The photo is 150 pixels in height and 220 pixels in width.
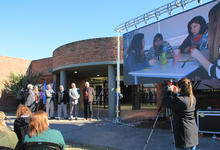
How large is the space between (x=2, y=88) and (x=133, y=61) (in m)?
12.8

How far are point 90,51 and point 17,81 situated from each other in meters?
7.64

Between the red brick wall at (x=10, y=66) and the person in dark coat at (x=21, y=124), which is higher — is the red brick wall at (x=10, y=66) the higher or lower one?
the higher one

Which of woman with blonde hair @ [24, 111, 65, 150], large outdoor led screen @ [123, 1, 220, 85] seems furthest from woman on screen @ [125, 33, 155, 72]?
woman with blonde hair @ [24, 111, 65, 150]

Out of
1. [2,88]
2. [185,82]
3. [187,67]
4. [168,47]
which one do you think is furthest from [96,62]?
[2,88]

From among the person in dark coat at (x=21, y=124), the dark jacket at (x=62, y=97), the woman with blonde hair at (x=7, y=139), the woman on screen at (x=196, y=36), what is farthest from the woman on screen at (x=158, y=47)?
the woman with blonde hair at (x=7, y=139)

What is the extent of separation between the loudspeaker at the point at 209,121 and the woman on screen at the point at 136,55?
2639 millimetres

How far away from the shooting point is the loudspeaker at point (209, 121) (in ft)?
18.4

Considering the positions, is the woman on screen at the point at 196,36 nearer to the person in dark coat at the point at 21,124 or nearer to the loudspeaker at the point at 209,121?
the loudspeaker at the point at 209,121

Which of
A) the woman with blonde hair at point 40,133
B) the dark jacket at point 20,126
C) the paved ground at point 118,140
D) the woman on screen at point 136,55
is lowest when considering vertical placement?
the paved ground at point 118,140

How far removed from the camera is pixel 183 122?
116 inches

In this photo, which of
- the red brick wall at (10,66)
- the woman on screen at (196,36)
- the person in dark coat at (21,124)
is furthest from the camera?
the red brick wall at (10,66)

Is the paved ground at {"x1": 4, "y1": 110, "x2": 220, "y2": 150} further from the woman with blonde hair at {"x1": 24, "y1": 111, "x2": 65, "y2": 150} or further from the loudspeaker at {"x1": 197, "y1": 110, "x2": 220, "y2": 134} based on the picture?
the woman with blonde hair at {"x1": 24, "y1": 111, "x2": 65, "y2": 150}

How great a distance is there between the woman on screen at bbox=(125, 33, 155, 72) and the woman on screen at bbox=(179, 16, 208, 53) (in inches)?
61.1

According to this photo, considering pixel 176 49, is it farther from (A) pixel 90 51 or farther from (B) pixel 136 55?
(A) pixel 90 51
